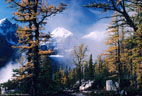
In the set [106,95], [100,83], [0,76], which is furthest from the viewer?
[0,76]

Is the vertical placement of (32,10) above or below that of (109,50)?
above

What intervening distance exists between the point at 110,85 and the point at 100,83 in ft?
20.4

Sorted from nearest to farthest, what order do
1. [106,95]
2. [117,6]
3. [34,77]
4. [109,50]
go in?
[117,6] < [34,77] < [106,95] < [109,50]

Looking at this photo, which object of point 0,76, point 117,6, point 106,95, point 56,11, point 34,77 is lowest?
point 0,76

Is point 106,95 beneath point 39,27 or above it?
beneath

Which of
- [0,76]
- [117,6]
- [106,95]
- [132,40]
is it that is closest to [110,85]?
[106,95]

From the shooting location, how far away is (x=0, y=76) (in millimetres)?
160250

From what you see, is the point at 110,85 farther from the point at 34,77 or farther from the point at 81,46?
the point at 34,77

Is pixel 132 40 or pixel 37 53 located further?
pixel 37 53

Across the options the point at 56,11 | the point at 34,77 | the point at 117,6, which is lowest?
the point at 34,77

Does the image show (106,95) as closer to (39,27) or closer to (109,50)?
(109,50)

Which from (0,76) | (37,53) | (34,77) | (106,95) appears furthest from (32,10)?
(0,76)

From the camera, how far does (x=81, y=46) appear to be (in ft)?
92.7

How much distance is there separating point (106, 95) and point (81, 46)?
43.2 ft
